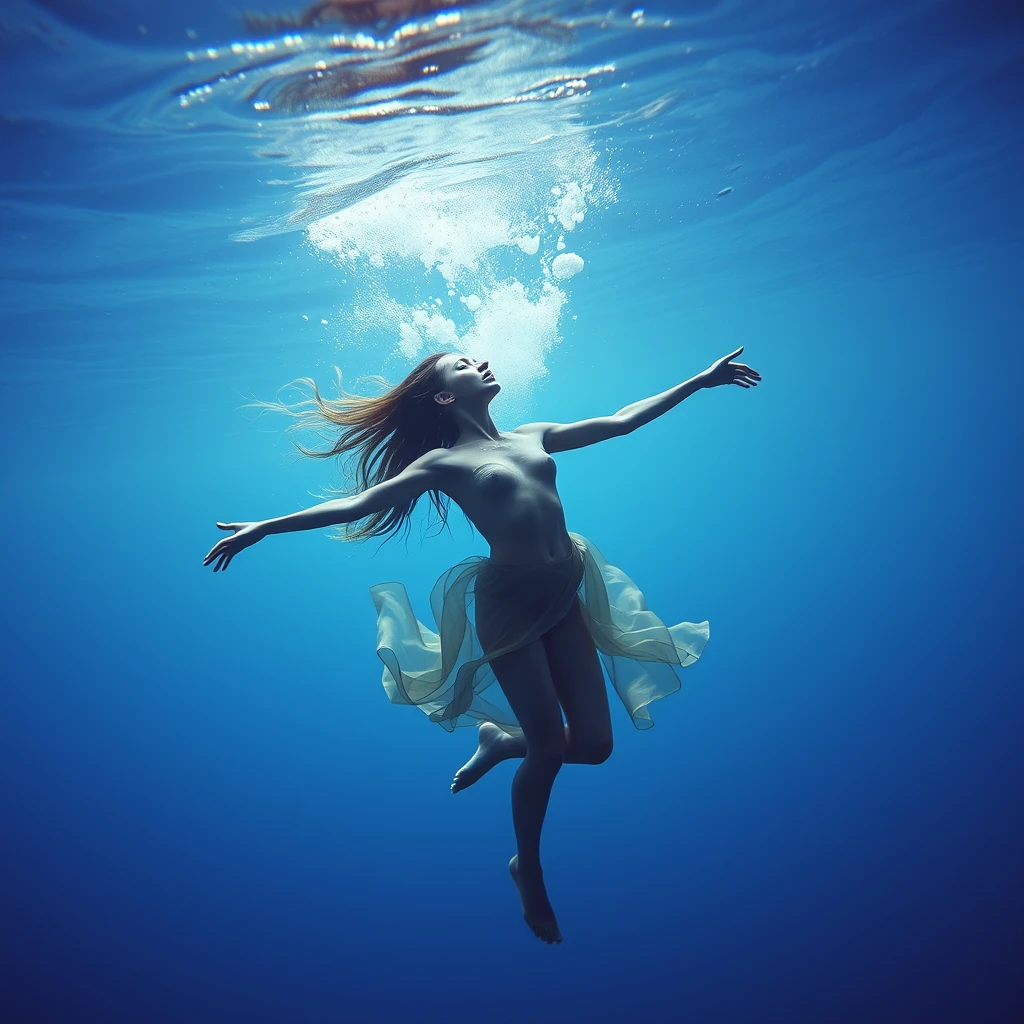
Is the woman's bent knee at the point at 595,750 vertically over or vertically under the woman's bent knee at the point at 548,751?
under

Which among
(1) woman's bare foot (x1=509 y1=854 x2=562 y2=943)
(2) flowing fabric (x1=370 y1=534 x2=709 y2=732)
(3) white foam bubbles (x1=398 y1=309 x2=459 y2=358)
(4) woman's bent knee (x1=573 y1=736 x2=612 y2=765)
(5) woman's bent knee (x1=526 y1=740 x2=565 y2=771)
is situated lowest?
(1) woman's bare foot (x1=509 y1=854 x2=562 y2=943)

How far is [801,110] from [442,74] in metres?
7.18

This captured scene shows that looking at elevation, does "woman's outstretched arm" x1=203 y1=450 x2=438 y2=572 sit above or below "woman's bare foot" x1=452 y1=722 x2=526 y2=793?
above

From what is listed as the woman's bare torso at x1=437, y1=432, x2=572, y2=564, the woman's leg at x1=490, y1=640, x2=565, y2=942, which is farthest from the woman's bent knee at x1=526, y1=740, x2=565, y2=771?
the woman's bare torso at x1=437, y1=432, x2=572, y2=564

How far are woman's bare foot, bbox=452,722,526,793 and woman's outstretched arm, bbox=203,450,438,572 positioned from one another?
1.87 m

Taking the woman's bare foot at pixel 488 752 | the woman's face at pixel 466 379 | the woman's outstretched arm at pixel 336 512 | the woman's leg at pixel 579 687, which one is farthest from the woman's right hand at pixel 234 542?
the woman's bare foot at pixel 488 752

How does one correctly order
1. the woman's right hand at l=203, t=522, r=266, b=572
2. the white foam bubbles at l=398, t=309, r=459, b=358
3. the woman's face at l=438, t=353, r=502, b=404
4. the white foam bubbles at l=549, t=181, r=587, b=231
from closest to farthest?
the woman's right hand at l=203, t=522, r=266, b=572 < the woman's face at l=438, t=353, r=502, b=404 < the white foam bubbles at l=549, t=181, r=587, b=231 < the white foam bubbles at l=398, t=309, r=459, b=358

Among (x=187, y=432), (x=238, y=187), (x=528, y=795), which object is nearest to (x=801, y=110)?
(x=238, y=187)

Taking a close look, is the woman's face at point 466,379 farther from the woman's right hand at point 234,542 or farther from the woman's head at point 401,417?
the woman's right hand at point 234,542

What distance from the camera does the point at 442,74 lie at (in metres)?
7.50

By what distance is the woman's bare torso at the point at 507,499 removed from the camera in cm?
408

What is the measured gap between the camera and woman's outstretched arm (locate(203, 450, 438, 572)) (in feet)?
11.5

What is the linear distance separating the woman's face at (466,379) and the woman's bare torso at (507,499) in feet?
1.32

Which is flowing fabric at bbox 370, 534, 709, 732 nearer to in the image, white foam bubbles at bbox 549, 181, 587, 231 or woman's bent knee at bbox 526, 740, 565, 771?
woman's bent knee at bbox 526, 740, 565, 771
